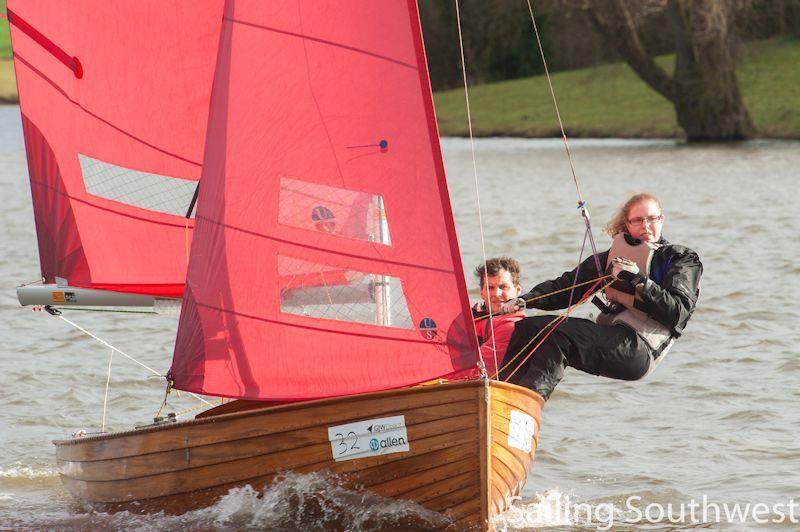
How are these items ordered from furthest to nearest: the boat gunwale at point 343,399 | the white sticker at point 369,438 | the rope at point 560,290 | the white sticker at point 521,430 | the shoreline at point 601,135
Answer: the shoreline at point 601,135 → the rope at point 560,290 → the white sticker at point 521,430 → the white sticker at point 369,438 → the boat gunwale at point 343,399

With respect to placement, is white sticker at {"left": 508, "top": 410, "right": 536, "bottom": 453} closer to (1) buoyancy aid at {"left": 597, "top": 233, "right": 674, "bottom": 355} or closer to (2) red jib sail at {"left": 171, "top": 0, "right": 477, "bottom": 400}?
(2) red jib sail at {"left": 171, "top": 0, "right": 477, "bottom": 400}

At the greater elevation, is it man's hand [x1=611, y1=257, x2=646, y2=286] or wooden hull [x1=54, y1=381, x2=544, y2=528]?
man's hand [x1=611, y1=257, x2=646, y2=286]

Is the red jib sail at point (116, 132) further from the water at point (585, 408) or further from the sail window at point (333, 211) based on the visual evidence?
the sail window at point (333, 211)

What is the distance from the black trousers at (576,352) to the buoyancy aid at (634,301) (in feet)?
0.15

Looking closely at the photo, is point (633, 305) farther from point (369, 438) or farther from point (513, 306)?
point (369, 438)

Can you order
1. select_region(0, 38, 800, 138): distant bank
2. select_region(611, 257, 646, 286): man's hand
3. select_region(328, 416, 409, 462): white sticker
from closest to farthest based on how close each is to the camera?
1. select_region(328, 416, 409, 462): white sticker
2. select_region(611, 257, 646, 286): man's hand
3. select_region(0, 38, 800, 138): distant bank

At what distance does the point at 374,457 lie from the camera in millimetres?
5402

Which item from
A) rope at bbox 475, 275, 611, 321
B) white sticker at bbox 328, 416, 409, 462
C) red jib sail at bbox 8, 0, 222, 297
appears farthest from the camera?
red jib sail at bbox 8, 0, 222, 297

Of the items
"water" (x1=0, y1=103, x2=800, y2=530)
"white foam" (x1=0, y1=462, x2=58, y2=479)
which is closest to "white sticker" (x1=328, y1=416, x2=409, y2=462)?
"water" (x1=0, y1=103, x2=800, y2=530)

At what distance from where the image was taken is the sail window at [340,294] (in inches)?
218

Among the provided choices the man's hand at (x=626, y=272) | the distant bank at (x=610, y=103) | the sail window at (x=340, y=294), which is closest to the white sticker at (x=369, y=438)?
the sail window at (x=340, y=294)

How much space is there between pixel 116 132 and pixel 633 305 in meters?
2.95

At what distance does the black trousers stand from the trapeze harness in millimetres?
45

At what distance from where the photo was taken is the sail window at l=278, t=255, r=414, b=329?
18.2ft
